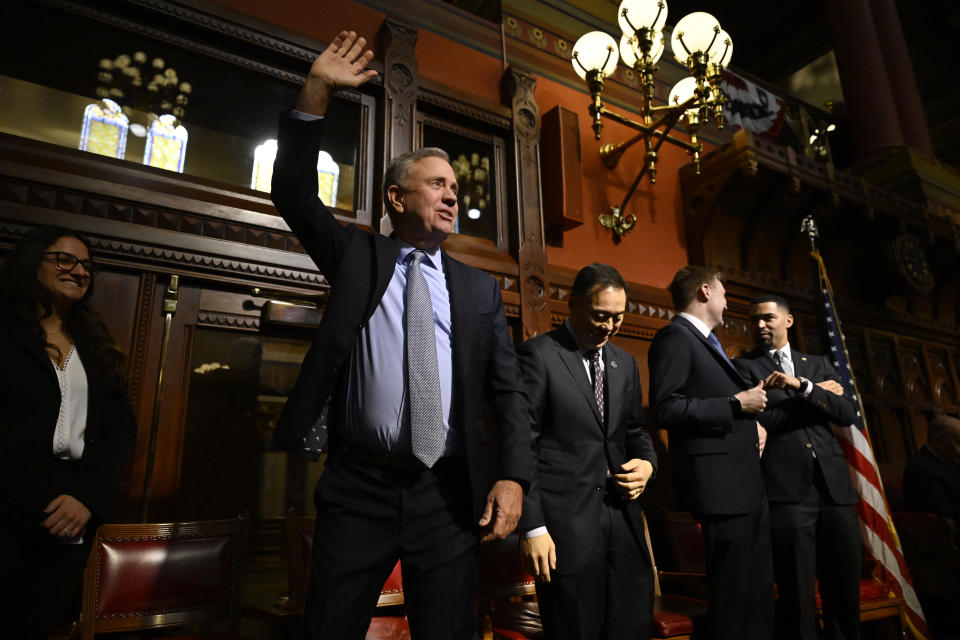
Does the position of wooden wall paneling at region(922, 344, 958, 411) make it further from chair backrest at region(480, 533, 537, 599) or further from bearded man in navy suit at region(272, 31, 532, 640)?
bearded man in navy suit at region(272, 31, 532, 640)

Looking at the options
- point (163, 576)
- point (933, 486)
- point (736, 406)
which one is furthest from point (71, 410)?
point (933, 486)

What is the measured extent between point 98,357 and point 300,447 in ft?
3.90

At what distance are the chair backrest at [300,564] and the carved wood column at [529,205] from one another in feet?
5.98

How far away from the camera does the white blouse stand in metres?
1.83

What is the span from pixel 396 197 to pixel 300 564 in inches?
57.7

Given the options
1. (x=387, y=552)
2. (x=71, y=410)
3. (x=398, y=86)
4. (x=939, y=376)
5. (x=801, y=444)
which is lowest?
(x=387, y=552)

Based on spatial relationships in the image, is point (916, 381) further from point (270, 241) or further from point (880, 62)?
point (270, 241)

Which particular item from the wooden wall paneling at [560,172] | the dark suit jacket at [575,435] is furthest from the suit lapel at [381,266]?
the wooden wall paneling at [560,172]

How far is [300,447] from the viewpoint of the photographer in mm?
1278

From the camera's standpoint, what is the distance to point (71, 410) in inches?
73.9

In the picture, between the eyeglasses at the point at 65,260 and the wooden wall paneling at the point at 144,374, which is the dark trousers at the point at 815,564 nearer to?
the wooden wall paneling at the point at 144,374

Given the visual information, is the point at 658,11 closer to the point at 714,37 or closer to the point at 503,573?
the point at 714,37

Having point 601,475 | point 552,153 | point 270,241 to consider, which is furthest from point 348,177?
point 601,475

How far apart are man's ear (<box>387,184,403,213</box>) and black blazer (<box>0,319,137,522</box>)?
3.88 feet
